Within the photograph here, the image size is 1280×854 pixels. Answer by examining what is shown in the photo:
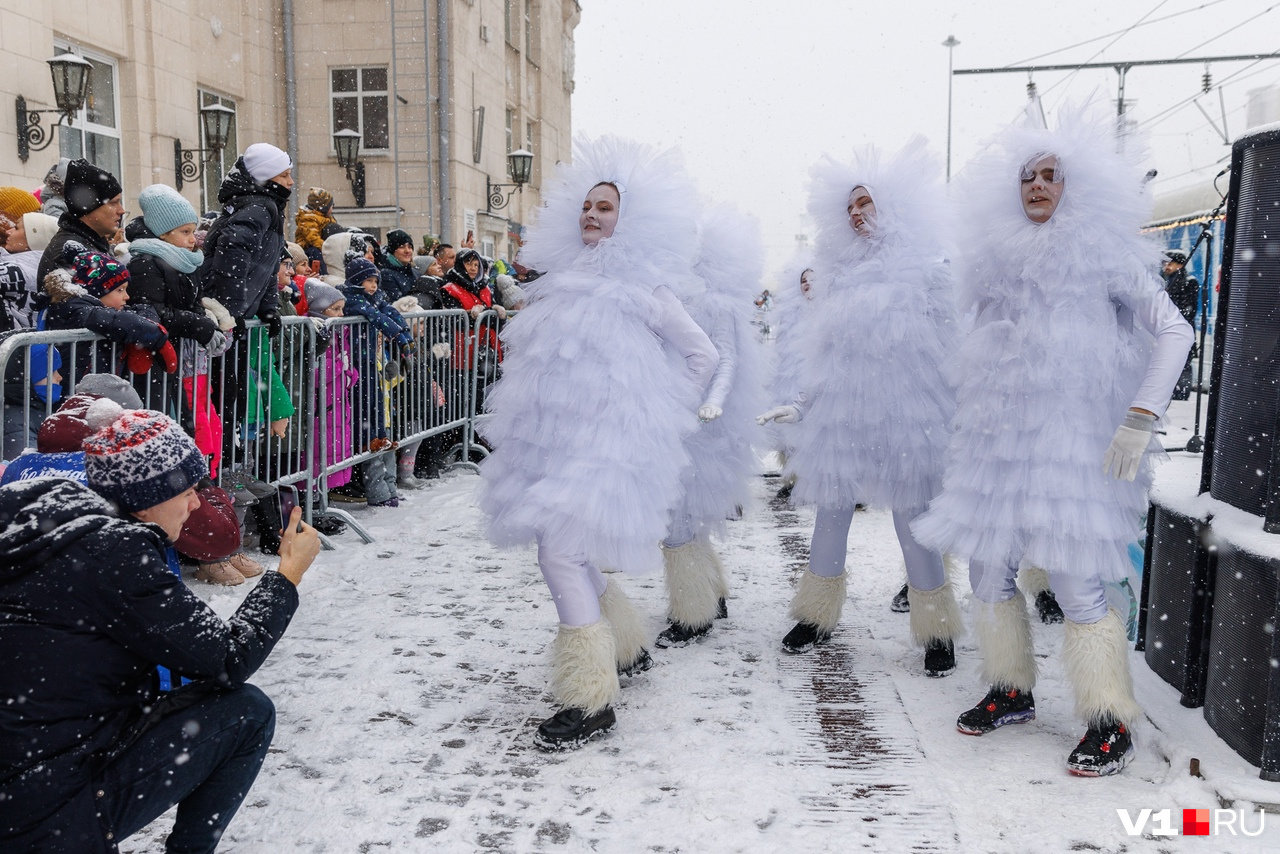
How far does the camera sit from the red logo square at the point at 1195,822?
2859mm

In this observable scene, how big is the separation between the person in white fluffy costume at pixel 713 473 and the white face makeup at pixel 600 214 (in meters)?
0.56

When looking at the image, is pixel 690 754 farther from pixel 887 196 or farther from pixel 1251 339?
pixel 887 196

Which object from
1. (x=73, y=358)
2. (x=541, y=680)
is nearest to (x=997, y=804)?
(x=541, y=680)

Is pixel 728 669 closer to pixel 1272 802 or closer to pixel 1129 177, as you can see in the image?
pixel 1272 802

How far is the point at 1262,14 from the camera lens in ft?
38.1

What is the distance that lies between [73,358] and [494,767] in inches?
95.8

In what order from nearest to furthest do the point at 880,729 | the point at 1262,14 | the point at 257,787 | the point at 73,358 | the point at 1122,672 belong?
1. the point at 257,787
2. the point at 1122,672
3. the point at 880,729
4. the point at 73,358
5. the point at 1262,14

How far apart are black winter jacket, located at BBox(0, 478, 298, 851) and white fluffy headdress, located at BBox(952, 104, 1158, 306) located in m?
2.89

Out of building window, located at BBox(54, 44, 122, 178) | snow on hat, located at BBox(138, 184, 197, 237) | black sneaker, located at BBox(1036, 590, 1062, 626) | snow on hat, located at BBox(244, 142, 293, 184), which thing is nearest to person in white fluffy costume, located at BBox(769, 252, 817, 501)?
black sneaker, located at BBox(1036, 590, 1062, 626)

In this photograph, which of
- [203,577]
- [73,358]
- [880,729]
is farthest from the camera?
[203,577]

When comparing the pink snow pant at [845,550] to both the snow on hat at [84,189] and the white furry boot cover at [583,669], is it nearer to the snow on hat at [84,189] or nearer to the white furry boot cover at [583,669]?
the white furry boot cover at [583,669]

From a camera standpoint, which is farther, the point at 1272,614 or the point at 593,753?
the point at 593,753

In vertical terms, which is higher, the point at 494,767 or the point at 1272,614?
the point at 1272,614

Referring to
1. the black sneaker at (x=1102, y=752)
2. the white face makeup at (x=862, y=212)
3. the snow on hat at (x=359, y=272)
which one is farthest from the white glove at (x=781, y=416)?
the snow on hat at (x=359, y=272)
